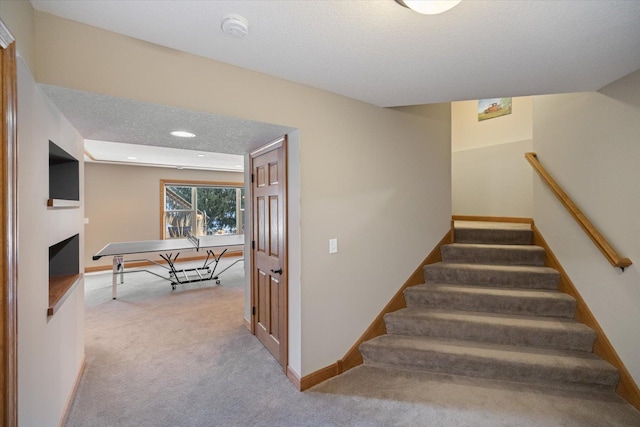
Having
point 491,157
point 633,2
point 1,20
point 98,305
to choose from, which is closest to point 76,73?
point 1,20

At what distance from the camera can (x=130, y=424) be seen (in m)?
1.85

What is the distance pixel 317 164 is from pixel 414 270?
67.5 inches

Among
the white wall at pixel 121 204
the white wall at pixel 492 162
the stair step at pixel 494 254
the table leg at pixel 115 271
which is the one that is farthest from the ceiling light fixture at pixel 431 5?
the white wall at pixel 121 204

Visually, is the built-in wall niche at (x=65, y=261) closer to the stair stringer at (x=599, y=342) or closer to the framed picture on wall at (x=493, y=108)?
the stair stringer at (x=599, y=342)

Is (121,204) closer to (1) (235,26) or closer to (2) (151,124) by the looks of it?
(2) (151,124)

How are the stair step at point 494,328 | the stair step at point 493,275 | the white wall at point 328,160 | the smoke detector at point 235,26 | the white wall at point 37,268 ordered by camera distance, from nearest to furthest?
the white wall at point 37,268, the smoke detector at point 235,26, the white wall at point 328,160, the stair step at point 494,328, the stair step at point 493,275

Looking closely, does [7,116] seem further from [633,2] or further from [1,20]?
[633,2]

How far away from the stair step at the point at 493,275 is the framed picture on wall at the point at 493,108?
102 inches

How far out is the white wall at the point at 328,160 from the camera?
1460mm

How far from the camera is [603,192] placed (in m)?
2.23

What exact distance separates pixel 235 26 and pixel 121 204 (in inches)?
257

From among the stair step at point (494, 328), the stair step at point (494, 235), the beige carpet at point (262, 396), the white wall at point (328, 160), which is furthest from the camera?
the stair step at point (494, 235)

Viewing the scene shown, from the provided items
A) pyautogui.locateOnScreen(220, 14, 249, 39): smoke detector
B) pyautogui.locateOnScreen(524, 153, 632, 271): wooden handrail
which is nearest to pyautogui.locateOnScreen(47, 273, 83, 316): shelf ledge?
pyautogui.locateOnScreen(220, 14, 249, 39): smoke detector

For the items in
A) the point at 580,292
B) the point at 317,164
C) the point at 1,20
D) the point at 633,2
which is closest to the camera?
the point at 1,20
